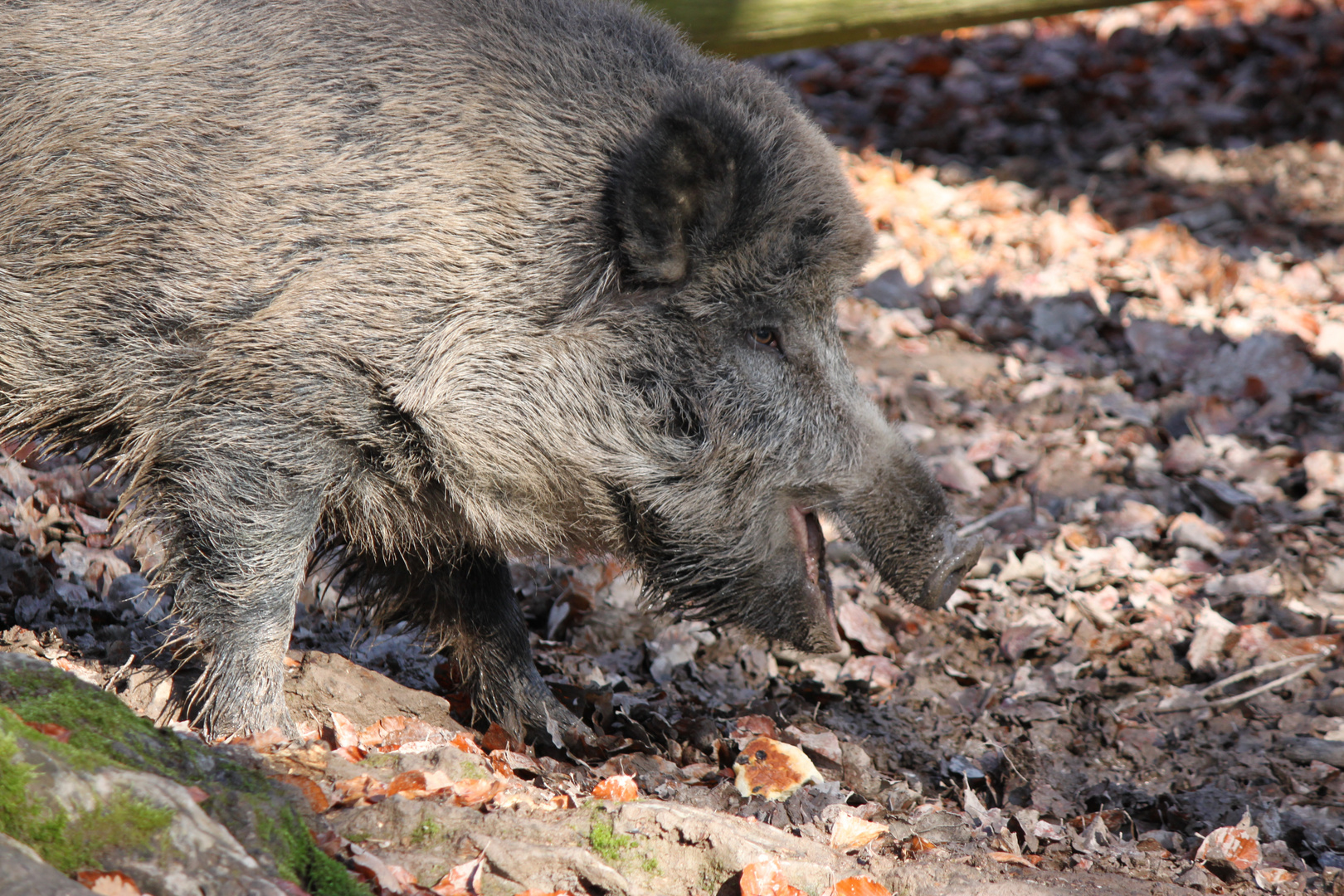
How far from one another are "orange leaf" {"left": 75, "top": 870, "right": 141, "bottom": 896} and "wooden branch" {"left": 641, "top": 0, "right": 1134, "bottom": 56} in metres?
5.36

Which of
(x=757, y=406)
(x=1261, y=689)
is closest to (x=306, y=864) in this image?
(x=757, y=406)

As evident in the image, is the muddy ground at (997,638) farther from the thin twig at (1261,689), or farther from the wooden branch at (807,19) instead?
the wooden branch at (807,19)

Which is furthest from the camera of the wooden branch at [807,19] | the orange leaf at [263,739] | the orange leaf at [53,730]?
the wooden branch at [807,19]

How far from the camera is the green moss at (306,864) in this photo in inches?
81.2

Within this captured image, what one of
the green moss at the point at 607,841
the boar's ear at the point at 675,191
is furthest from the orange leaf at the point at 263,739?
the boar's ear at the point at 675,191

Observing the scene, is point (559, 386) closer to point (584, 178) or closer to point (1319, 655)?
point (584, 178)

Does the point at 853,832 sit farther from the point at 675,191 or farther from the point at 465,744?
the point at 675,191

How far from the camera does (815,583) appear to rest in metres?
3.44

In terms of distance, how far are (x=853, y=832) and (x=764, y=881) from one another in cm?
52

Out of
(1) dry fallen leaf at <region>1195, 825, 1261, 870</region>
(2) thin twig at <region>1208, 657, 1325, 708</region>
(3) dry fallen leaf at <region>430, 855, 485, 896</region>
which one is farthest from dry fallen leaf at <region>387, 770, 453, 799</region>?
(2) thin twig at <region>1208, 657, 1325, 708</region>

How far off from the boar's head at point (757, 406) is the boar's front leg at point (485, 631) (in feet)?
2.33

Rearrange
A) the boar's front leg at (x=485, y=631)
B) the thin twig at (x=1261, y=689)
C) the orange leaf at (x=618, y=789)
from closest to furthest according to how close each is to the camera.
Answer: the orange leaf at (x=618, y=789) < the boar's front leg at (x=485, y=631) < the thin twig at (x=1261, y=689)

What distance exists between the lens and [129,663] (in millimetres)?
3381

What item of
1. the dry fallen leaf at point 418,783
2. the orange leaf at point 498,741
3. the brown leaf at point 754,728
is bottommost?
the orange leaf at point 498,741
